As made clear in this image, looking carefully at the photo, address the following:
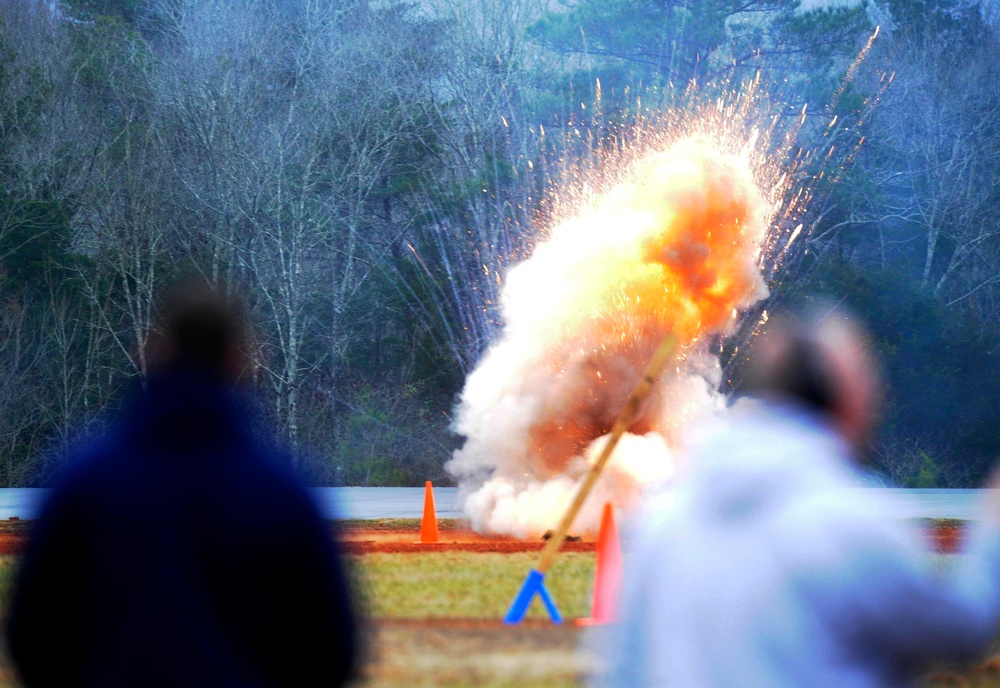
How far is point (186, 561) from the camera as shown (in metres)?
3.67

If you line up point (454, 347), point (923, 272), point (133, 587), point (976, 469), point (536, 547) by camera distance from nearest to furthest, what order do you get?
1. point (133, 587)
2. point (536, 547)
3. point (454, 347)
4. point (976, 469)
5. point (923, 272)

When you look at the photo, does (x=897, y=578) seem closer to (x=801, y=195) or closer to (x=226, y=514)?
(x=226, y=514)

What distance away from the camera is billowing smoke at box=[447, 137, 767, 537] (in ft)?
61.0

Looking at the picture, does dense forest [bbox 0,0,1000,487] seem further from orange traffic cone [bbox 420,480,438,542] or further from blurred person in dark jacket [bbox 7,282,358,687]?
blurred person in dark jacket [bbox 7,282,358,687]

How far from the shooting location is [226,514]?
3.69 metres

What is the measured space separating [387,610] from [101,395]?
24.4 metres

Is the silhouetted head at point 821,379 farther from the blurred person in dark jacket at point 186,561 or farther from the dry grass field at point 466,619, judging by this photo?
the blurred person in dark jacket at point 186,561

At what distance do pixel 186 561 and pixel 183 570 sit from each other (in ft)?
0.08

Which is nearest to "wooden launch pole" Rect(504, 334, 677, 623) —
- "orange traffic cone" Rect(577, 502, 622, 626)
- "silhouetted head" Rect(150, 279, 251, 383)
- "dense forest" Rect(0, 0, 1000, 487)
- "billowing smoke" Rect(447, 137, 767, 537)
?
"orange traffic cone" Rect(577, 502, 622, 626)

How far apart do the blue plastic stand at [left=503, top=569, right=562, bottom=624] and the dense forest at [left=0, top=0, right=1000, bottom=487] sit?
21.1 meters

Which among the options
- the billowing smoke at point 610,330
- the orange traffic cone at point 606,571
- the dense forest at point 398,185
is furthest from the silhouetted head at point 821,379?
the dense forest at point 398,185

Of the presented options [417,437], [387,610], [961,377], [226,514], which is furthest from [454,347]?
[226,514]

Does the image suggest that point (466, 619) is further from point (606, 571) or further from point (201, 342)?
point (201, 342)

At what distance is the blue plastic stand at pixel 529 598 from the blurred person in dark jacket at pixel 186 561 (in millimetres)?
6098
